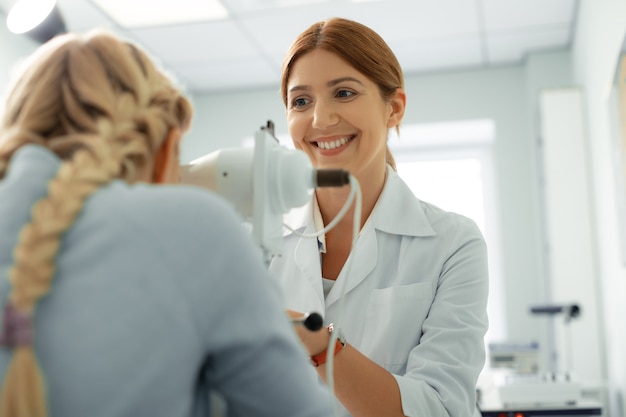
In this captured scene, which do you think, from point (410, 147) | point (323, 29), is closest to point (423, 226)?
point (323, 29)

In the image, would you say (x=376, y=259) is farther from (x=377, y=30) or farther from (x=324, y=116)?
(x=377, y=30)

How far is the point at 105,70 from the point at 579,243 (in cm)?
393

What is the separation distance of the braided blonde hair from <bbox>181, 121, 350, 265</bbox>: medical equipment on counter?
22 cm

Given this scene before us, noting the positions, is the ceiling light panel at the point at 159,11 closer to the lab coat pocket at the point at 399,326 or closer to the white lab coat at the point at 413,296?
the white lab coat at the point at 413,296

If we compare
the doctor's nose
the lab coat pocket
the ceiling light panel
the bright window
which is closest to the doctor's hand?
the lab coat pocket

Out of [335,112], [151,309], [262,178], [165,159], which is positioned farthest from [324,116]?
[151,309]

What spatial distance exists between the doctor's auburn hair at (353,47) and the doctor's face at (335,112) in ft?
0.04

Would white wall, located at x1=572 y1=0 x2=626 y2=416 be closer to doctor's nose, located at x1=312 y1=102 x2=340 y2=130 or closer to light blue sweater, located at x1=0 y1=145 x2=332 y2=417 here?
doctor's nose, located at x1=312 y1=102 x2=340 y2=130

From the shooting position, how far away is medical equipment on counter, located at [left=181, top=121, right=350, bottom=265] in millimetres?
983

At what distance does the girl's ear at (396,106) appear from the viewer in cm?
166

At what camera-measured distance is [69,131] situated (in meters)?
0.69

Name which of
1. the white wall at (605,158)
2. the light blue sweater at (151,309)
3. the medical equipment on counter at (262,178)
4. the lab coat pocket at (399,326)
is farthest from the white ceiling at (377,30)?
the light blue sweater at (151,309)

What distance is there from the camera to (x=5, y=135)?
2.32ft

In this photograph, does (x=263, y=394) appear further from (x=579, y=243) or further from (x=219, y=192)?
(x=579, y=243)
